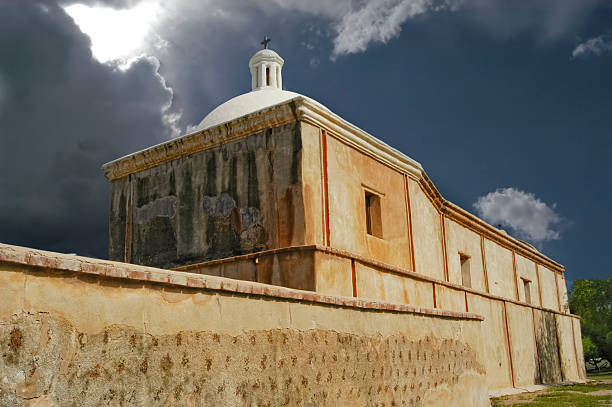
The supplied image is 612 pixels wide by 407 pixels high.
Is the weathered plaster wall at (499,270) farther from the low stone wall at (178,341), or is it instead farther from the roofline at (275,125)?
the low stone wall at (178,341)

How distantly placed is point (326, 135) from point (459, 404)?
4.33 metres

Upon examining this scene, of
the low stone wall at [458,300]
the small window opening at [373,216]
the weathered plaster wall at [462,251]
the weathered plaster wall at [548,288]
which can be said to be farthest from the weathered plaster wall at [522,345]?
the small window opening at [373,216]

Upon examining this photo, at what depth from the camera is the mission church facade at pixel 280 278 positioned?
3.91 m

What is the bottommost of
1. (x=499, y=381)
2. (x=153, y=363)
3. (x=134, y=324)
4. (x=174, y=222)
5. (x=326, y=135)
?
(x=499, y=381)

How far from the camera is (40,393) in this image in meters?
3.31

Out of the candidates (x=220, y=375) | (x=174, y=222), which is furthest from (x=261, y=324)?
(x=174, y=222)

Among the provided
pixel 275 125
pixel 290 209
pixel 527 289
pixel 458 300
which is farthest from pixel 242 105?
pixel 527 289

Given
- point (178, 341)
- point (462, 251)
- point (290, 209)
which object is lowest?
point (178, 341)

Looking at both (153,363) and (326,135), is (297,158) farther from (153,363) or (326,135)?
(153,363)

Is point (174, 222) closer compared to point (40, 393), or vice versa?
point (40, 393)

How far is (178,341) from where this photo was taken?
Answer: 13.7ft

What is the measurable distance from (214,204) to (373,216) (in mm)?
2639

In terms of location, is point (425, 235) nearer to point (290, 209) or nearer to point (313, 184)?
point (313, 184)

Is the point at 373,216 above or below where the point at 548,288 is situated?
above
